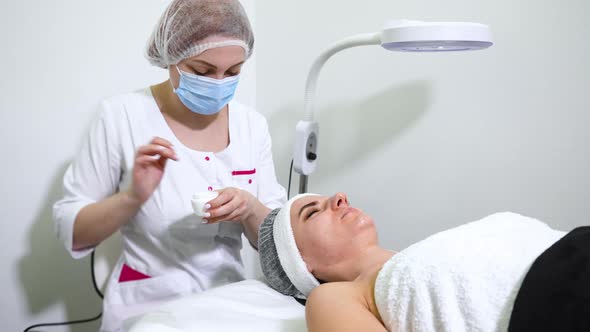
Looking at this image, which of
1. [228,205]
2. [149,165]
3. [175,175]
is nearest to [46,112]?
[175,175]

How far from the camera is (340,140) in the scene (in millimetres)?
2012

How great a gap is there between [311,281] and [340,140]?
856 millimetres

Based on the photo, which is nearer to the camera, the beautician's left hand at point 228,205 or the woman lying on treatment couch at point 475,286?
the woman lying on treatment couch at point 475,286

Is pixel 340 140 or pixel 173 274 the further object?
pixel 340 140

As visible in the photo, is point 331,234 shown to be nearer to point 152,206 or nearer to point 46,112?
point 152,206

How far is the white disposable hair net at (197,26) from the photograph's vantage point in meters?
1.22

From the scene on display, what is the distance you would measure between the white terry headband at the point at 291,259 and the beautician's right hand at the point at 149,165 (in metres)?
0.36

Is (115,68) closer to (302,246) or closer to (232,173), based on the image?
(232,173)

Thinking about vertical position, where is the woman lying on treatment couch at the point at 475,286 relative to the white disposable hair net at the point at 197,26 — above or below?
below

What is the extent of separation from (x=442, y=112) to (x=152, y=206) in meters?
1.06

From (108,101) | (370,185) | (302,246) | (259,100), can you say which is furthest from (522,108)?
(108,101)

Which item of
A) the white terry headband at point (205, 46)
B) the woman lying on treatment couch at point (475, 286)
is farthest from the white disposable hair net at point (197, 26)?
the woman lying on treatment couch at point (475, 286)

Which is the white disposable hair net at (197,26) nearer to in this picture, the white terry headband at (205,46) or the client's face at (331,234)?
the white terry headband at (205,46)

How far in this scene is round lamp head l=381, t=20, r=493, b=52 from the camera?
1.22 m
